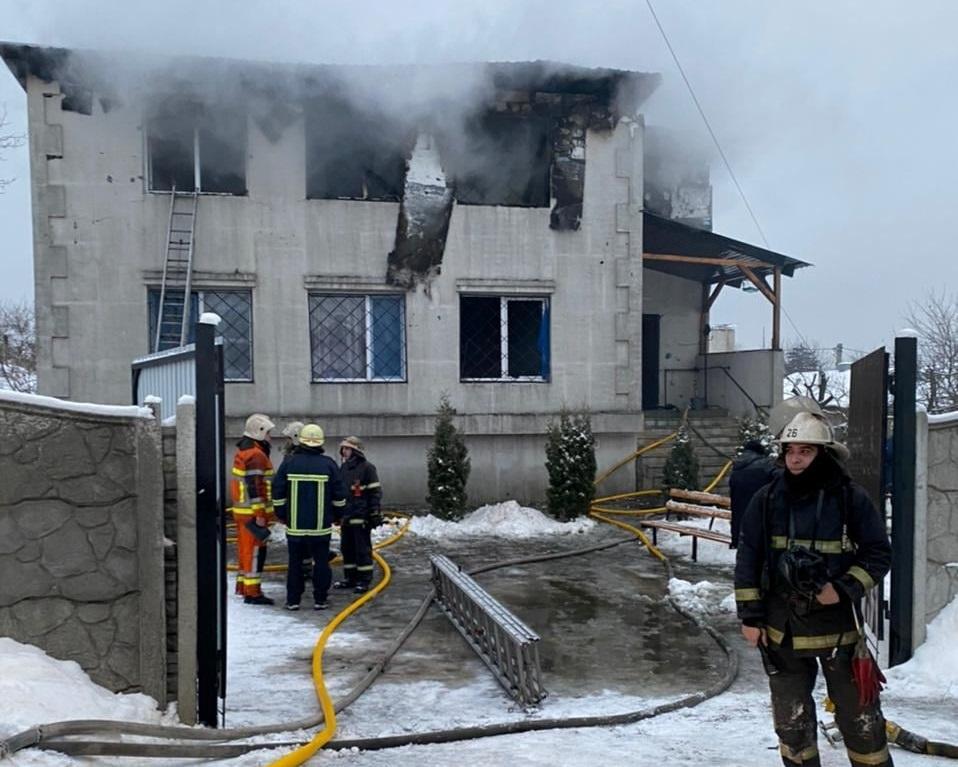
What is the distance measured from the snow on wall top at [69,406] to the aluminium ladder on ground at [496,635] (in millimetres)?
2464

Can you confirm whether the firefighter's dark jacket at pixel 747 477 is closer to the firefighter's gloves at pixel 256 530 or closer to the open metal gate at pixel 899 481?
the open metal gate at pixel 899 481

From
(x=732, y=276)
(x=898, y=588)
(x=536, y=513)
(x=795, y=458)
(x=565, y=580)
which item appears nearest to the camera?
(x=795, y=458)

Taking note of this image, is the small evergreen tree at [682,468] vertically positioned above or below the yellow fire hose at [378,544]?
above

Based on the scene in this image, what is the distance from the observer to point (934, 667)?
17.1 feet

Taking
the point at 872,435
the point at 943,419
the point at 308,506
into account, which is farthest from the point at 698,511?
the point at 308,506

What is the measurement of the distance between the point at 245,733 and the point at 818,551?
116 inches

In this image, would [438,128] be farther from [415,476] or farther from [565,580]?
[565,580]

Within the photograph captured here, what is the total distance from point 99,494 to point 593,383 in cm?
1020

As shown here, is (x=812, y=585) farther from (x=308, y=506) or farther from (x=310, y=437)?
(x=310, y=437)

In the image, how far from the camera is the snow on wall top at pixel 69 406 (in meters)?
4.04

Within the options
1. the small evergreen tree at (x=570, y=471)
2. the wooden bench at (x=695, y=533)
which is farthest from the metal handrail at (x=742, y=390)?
the wooden bench at (x=695, y=533)

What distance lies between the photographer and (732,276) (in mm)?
17062

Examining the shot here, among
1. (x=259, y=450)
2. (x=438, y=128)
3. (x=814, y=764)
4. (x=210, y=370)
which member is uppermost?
(x=438, y=128)

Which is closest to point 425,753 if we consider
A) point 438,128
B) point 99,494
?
point 99,494
